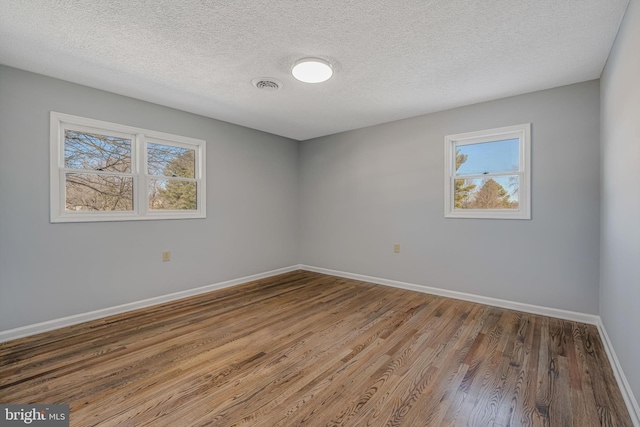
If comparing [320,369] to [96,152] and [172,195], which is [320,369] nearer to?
[172,195]

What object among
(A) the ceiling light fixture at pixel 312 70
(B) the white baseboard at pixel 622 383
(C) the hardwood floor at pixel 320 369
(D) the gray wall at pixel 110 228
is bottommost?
(C) the hardwood floor at pixel 320 369

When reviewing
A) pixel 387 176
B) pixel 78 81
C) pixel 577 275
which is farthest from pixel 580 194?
pixel 78 81

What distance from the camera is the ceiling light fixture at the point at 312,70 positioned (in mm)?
2400

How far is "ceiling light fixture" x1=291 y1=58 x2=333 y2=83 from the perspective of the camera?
2400 millimetres

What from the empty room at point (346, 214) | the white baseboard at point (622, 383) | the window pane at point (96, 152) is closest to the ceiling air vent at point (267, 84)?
the empty room at point (346, 214)

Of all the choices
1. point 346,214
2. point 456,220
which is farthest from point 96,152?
point 456,220

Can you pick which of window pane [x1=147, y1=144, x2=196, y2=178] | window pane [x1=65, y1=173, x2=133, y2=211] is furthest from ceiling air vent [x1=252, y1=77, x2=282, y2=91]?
window pane [x1=65, y1=173, x2=133, y2=211]

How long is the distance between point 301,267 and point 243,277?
1.26 m

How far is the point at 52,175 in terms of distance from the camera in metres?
2.73

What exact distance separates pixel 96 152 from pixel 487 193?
4456 mm

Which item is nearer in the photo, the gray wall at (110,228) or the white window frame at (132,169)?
the gray wall at (110,228)

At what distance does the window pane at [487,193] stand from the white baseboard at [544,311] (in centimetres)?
110

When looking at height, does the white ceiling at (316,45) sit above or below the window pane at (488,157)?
above

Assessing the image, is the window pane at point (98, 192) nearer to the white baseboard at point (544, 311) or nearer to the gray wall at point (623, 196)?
the white baseboard at point (544, 311)
